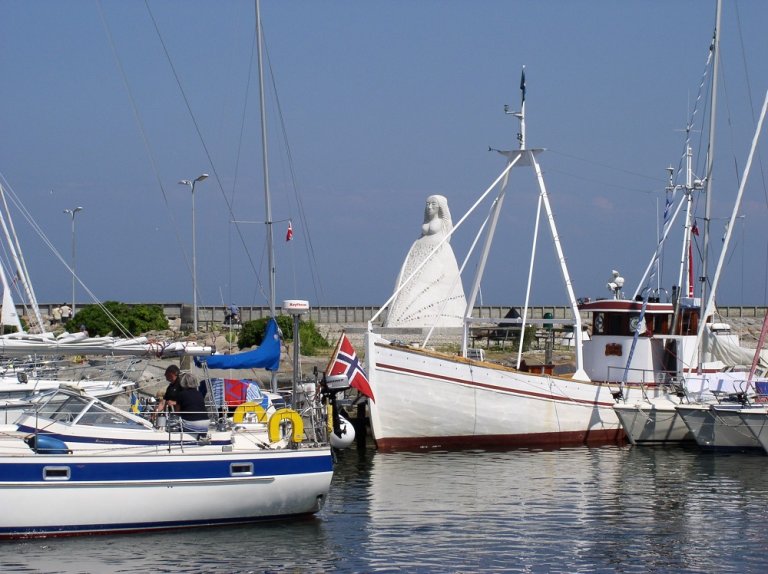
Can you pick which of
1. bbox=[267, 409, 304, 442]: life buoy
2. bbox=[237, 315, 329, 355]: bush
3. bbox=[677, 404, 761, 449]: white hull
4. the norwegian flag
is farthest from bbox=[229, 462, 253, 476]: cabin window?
bbox=[237, 315, 329, 355]: bush

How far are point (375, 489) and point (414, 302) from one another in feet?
72.0

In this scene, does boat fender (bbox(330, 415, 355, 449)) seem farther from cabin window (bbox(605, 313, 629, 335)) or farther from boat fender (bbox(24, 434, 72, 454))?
cabin window (bbox(605, 313, 629, 335))

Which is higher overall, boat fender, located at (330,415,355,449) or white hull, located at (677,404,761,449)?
boat fender, located at (330,415,355,449)

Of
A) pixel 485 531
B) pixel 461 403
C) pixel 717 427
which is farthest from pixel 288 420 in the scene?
pixel 717 427

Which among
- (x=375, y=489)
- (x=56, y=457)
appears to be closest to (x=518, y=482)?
(x=375, y=489)

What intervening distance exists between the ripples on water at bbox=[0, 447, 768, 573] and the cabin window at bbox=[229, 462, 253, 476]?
1.03 m

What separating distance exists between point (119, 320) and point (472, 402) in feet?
90.0

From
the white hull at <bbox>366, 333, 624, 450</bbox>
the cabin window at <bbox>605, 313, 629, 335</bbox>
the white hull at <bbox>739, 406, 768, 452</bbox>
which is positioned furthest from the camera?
the cabin window at <bbox>605, 313, 629, 335</bbox>

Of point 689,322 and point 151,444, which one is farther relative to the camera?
point 689,322

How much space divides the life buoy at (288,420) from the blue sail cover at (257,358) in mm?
5303

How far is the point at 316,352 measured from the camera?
52.2 m

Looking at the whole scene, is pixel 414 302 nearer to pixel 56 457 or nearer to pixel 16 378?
pixel 16 378

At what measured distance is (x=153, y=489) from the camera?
20.0m

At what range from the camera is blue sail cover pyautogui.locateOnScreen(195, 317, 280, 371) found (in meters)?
27.0
